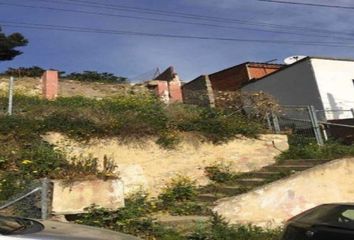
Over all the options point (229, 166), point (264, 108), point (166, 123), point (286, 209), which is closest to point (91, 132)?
point (166, 123)

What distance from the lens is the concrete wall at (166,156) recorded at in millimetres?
12102

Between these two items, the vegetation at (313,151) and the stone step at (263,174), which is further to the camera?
the vegetation at (313,151)

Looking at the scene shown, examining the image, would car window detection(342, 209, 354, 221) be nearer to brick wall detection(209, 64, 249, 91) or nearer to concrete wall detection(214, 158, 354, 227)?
concrete wall detection(214, 158, 354, 227)

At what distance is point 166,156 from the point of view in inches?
504

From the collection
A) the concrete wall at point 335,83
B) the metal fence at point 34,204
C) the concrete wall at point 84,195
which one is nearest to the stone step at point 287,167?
the concrete wall at point 84,195

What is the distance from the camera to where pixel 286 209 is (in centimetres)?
1080

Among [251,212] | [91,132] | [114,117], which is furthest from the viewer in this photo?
[114,117]

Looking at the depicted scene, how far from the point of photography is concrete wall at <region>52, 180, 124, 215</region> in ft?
28.0

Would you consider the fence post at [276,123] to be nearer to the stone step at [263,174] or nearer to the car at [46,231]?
the stone step at [263,174]

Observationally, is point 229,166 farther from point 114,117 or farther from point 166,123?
point 114,117

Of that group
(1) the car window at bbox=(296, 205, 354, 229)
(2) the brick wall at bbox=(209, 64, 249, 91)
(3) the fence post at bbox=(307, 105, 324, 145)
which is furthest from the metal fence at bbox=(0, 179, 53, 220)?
(2) the brick wall at bbox=(209, 64, 249, 91)

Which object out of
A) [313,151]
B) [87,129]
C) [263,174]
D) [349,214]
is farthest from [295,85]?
[349,214]

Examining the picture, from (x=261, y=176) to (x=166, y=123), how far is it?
296 centimetres

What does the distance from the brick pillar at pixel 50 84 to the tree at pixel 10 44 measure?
10.7 metres
